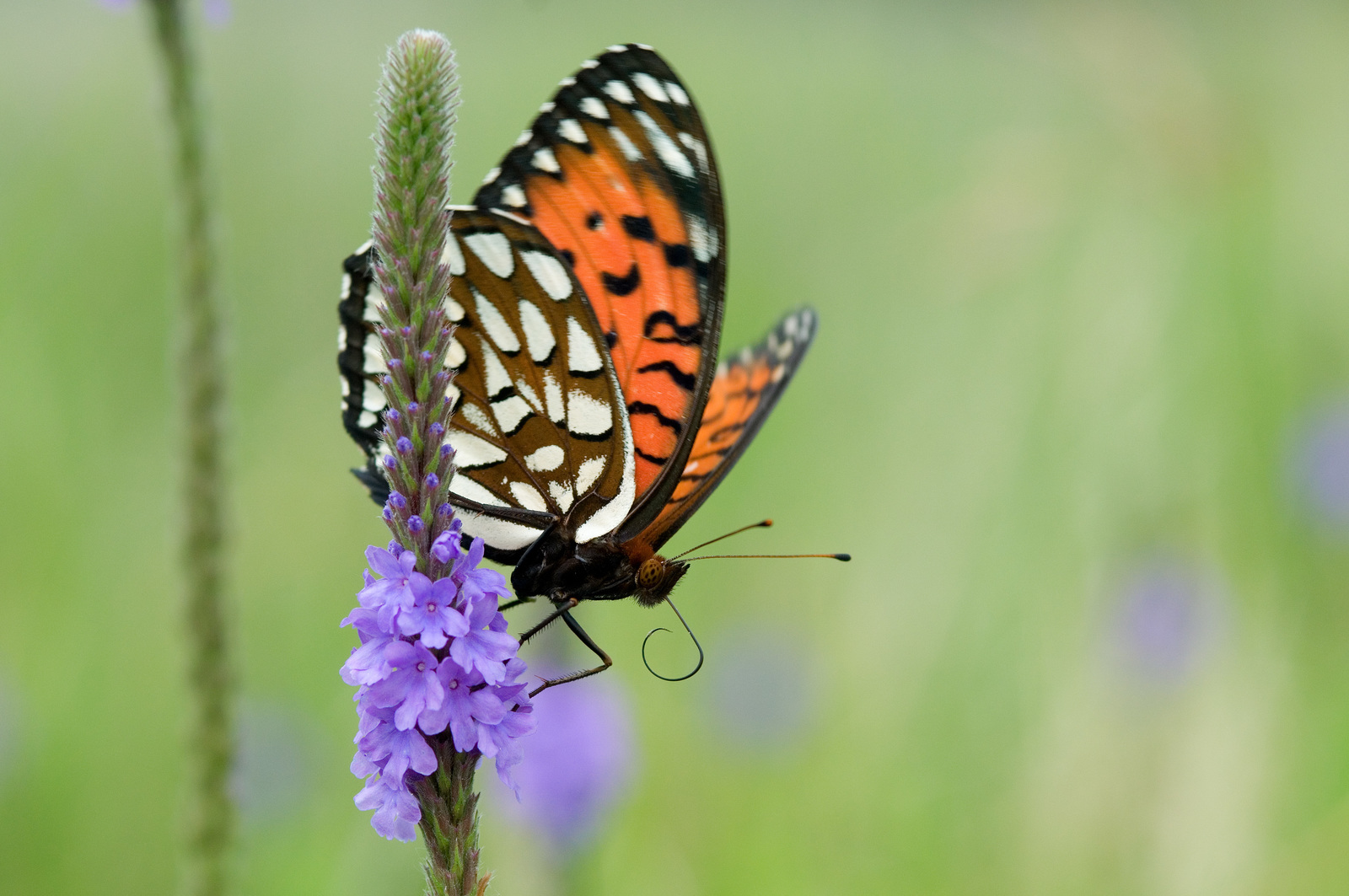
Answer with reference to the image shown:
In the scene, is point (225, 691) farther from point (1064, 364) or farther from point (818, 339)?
point (818, 339)

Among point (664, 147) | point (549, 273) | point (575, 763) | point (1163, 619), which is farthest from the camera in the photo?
point (1163, 619)

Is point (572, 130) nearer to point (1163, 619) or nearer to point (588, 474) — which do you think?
point (588, 474)

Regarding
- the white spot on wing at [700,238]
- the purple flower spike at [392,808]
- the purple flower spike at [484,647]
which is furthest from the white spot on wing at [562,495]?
the purple flower spike at [392,808]

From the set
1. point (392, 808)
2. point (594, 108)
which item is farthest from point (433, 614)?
point (594, 108)

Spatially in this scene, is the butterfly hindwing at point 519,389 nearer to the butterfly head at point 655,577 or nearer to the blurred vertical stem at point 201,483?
the butterfly head at point 655,577

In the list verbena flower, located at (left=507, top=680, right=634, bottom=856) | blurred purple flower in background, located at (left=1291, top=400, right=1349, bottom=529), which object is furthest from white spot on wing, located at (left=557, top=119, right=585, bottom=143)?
blurred purple flower in background, located at (left=1291, top=400, right=1349, bottom=529)

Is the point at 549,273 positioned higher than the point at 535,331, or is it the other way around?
the point at 549,273

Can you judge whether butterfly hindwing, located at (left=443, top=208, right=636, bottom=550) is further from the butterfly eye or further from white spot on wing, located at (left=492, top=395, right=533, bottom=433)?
the butterfly eye
